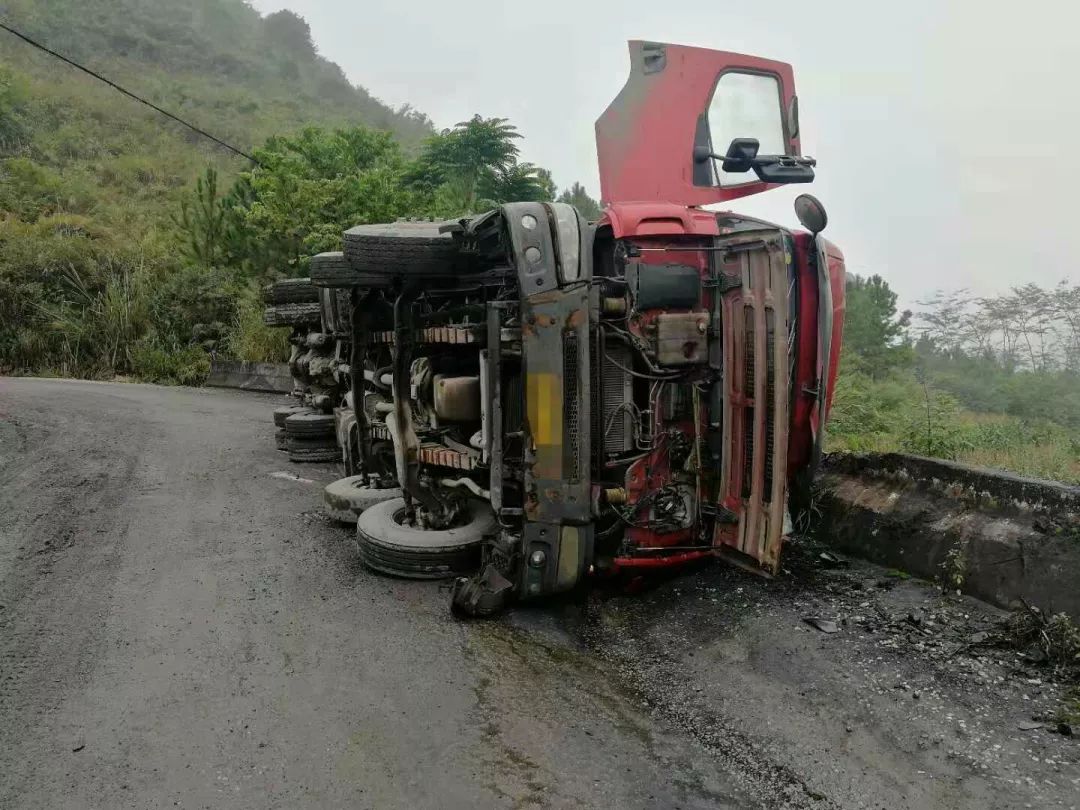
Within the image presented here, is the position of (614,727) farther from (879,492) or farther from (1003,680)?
(879,492)

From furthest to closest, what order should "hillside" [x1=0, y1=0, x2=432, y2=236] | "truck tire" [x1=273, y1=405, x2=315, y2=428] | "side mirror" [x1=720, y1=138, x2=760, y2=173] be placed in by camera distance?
1. "hillside" [x1=0, y1=0, x2=432, y2=236]
2. "truck tire" [x1=273, y1=405, x2=315, y2=428]
3. "side mirror" [x1=720, y1=138, x2=760, y2=173]

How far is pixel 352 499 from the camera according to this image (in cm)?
495

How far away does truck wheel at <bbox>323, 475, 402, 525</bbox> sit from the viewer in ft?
16.1

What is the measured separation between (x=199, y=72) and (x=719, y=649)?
179 feet

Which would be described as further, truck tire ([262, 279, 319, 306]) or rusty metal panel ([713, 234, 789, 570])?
truck tire ([262, 279, 319, 306])

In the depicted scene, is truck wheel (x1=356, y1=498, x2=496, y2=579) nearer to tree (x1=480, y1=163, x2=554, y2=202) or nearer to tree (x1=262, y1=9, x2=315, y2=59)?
tree (x1=480, y1=163, x2=554, y2=202)

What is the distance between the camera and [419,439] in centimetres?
438

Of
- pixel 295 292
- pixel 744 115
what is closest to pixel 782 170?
pixel 744 115

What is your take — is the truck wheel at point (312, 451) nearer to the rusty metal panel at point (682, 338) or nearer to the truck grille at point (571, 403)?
the truck grille at point (571, 403)

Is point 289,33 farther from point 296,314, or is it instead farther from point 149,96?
point 296,314

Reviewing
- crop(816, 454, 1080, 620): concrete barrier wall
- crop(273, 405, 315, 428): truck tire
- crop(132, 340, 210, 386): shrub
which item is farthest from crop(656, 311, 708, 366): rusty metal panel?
crop(132, 340, 210, 386): shrub

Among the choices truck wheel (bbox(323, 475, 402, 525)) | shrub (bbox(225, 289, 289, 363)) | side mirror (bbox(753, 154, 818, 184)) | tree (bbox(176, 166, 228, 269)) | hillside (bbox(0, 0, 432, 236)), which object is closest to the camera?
side mirror (bbox(753, 154, 818, 184))

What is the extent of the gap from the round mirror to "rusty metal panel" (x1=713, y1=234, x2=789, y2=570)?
14 centimetres

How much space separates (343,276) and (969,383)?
1233cm
